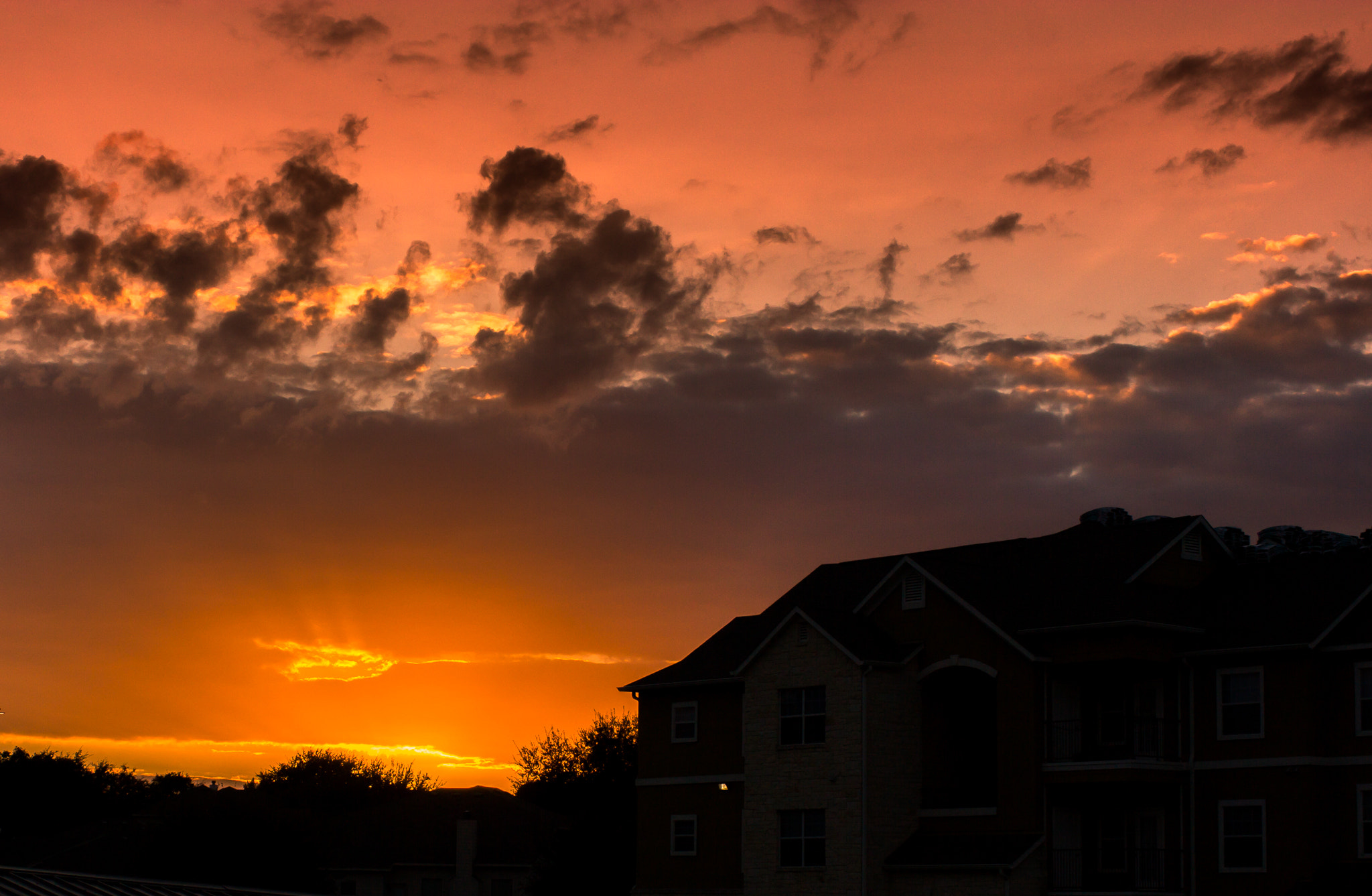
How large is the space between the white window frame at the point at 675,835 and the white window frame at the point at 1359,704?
22.3m

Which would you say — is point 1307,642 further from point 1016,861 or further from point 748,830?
point 748,830

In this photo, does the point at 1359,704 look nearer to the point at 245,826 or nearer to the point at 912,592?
the point at 912,592

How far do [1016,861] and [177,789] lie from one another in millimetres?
124762

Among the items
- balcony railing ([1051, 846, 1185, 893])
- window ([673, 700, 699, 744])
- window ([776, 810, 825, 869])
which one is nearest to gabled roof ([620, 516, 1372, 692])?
window ([673, 700, 699, 744])

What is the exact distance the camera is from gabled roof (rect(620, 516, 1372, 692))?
43.2 m

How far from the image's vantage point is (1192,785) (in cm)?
4328

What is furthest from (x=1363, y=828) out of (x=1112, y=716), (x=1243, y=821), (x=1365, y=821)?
(x=1112, y=716)

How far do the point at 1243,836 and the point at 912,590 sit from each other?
12390 mm

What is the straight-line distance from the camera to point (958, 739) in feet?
161

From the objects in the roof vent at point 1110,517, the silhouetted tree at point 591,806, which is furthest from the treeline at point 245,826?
the roof vent at point 1110,517

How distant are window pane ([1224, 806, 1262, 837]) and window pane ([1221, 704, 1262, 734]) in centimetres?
209

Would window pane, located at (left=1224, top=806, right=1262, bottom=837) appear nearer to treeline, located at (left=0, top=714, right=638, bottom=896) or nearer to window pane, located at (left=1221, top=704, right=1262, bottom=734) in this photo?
window pane, located at (left=1221, top=704, right=1262, bottom=734)

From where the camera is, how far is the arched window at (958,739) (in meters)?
47.7

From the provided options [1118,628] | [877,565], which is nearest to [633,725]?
[877,565]
